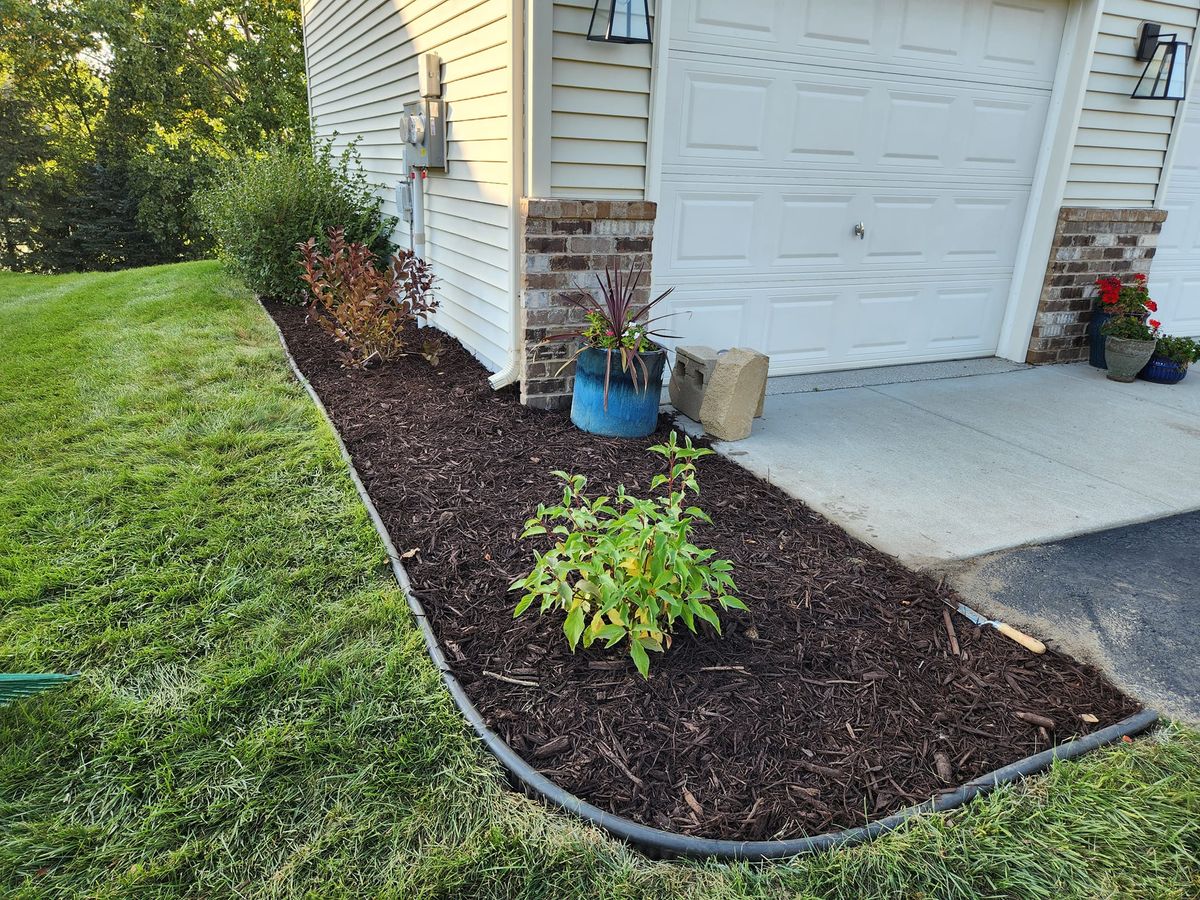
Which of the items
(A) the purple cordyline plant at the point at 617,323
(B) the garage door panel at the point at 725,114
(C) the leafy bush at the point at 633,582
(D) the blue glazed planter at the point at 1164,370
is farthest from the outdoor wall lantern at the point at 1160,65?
(C) the leafy bush at the point at 633,582

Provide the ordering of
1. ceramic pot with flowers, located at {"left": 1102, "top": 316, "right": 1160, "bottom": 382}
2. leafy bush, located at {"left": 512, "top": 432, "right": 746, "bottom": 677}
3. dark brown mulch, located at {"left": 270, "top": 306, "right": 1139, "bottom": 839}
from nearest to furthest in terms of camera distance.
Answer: dark brown mulch, located at {"left": 270, "top": 306, "right": 1139, "bottom": 839} < leafy bush, located at {"left": 512, "top": 432, "right": 746, "bottom": 677} < ceramic pot with flowers, located at {"left": 1102, "top": 316, "right": 1160, "bottom": 382}

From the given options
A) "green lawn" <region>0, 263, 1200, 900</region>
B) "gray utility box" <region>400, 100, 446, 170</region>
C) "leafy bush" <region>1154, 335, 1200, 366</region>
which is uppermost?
"gray utility box" <region>400, 100, 446, 170</region>

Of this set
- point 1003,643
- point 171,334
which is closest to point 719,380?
point 1003,643

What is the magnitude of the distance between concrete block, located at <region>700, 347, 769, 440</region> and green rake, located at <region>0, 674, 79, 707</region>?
2.88 meters

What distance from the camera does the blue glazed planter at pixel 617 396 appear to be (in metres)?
3.81

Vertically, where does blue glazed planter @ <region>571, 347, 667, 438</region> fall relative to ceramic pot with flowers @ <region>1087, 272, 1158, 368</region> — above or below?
below

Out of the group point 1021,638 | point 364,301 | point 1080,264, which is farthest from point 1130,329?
point 364,301

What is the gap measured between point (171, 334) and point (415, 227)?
76.1 inches

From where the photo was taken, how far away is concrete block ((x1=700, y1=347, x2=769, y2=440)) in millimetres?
3883

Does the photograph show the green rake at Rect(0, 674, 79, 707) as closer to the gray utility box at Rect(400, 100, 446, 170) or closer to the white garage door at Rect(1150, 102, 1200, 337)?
the gray utility box at Rect(400, 100, 446, 170)

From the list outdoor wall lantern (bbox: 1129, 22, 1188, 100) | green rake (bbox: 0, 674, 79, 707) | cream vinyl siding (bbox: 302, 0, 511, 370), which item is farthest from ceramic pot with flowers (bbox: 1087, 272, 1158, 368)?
green rake (bbox: 0, 674, 79, 707)

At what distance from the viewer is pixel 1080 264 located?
216 inches

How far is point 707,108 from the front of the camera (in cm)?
421

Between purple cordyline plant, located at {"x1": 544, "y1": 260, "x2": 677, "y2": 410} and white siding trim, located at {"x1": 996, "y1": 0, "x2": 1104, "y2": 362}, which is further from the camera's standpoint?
white siding trim, located at {"x1": 996, "y1": 0, "x2": 1104, "y2": 362}
